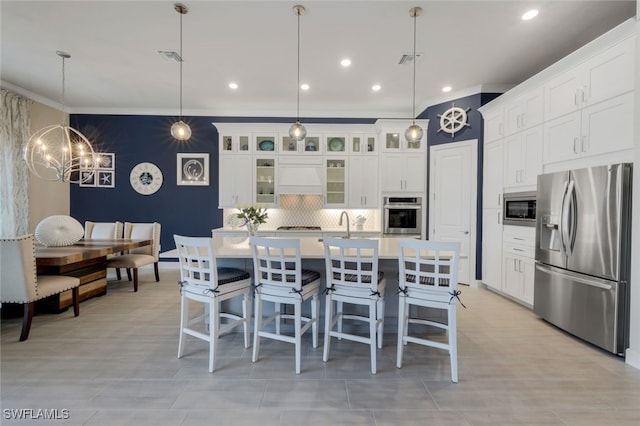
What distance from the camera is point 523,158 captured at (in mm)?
3801

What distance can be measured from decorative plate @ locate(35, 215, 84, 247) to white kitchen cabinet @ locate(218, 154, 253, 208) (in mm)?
2235

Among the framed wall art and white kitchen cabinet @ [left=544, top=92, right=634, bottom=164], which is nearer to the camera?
white kitchen cabinet @ [left=544, top=92, right=634, bottom=164]

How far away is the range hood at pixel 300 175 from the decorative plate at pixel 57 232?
3.06m

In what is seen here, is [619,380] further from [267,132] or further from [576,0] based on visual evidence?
[267,132]

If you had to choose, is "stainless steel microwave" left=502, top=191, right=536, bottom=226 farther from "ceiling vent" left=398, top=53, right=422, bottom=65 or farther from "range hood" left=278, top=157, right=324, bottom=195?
"range hood" left=278, top=157, right=324, bottom=195

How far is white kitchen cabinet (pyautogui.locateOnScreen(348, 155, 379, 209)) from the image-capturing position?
5562 millimetres

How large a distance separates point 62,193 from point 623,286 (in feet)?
27.1

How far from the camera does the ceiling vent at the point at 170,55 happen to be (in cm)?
363

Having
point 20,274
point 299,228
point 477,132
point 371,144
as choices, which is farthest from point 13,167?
point 477,132

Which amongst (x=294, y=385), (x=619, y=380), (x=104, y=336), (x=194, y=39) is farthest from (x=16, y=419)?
(x=619, y=380)

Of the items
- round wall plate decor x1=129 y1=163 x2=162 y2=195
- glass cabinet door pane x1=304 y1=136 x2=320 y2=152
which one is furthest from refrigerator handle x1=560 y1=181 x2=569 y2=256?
round wall plate decor x1=129 y1=163 x2=162 y2=195

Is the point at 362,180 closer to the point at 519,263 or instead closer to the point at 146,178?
the point at 519,263

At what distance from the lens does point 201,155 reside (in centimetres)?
593

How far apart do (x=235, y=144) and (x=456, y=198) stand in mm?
4051
